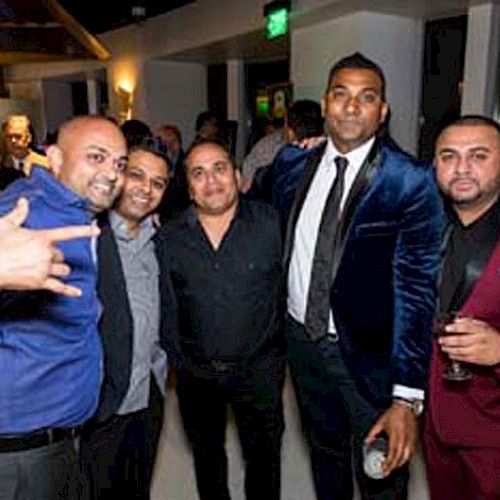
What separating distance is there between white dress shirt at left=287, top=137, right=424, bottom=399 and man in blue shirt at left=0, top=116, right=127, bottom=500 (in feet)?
2.21

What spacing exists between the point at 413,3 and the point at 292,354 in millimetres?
3576

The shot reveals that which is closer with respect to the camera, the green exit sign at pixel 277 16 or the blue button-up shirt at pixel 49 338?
the blue button-up shirt at pixel 49 338

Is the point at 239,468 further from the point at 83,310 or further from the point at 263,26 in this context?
the point at 263,26

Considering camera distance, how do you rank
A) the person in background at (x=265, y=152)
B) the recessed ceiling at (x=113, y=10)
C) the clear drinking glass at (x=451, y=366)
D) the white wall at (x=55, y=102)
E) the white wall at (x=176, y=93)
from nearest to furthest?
the clear drinking glass at (x=451, y=366) < the person in background at (x=265, y=152) < the recessed ceiling at (x=113, y=10) < the white wall at (x=176, y=93) < the white wall at (x=55, y=102)

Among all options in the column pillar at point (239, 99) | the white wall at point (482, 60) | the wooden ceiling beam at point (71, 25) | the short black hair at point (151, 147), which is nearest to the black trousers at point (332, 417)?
the short black hair at point (151, 147)

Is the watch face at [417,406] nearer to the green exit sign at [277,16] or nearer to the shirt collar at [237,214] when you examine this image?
the shirt collar at [237,214]

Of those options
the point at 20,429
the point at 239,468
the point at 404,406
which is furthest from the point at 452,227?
the point at 239,468

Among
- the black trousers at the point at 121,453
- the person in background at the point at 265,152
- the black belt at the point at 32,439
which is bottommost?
the black trousers at the point at 121,453

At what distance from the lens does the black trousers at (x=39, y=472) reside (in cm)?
142

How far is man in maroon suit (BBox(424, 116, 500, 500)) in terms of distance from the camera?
5.32ft

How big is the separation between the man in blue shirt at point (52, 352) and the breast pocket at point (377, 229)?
2.48 feet

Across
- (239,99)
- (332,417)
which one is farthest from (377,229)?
(239,99)

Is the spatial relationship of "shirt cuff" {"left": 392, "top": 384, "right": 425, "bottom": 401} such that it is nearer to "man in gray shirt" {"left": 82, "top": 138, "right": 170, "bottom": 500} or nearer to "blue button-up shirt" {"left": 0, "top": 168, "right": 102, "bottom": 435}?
"man in gray shirt" {"left": 82, "top": 138, "right": 170, "bottom": 500}

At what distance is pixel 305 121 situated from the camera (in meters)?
3.71
